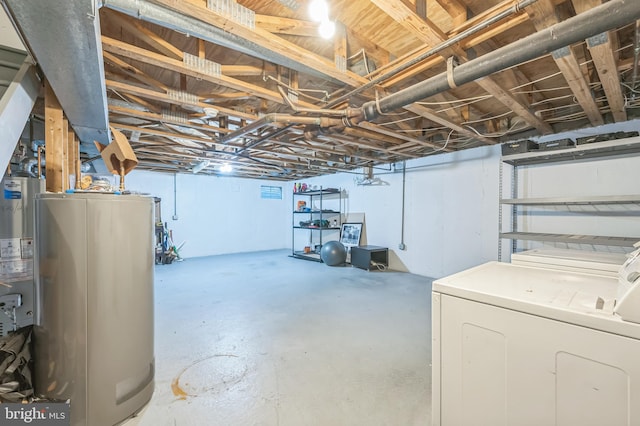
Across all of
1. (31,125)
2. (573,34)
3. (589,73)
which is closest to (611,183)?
(589,73)

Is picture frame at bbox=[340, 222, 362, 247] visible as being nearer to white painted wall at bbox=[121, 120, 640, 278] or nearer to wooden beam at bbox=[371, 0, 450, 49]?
white painted wall at bbox=[121, 120, 640, 278]

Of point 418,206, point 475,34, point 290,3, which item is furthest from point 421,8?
point 418,206

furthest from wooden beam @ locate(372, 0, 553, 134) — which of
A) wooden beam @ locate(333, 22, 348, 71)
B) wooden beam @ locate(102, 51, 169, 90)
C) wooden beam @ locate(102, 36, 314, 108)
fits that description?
wooden beam @ locate(102, 51, 169, 90)

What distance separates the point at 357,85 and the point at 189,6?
50.5 inches

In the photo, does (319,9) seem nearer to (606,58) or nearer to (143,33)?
(143,33)

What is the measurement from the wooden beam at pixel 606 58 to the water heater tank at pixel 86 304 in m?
2.73

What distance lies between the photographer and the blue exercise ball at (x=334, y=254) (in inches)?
228

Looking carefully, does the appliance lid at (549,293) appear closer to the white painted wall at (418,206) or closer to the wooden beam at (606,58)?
the wooden beam at (606,58)

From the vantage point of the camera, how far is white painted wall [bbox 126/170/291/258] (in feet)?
21.8

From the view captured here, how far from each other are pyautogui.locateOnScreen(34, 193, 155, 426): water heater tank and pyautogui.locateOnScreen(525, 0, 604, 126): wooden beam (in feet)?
8.19

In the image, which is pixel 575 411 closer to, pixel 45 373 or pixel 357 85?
pixel 357 85

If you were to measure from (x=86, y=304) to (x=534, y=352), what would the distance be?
2.13 metres

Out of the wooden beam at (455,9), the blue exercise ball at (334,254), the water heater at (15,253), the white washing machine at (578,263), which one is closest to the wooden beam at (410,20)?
the wooden beam at (455,9)

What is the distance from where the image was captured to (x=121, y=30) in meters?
1.96
